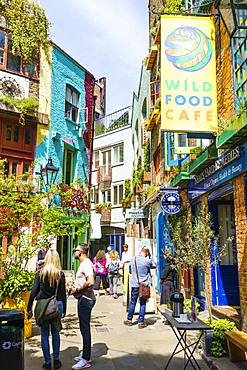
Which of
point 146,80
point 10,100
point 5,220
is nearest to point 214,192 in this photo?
point 5,220

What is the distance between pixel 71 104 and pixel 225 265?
37.7 ft

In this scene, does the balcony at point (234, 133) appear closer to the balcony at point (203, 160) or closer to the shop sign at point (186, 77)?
the shop sign at point (186, 77)

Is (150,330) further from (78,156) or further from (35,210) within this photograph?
(78,156)

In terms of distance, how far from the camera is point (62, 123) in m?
16.7

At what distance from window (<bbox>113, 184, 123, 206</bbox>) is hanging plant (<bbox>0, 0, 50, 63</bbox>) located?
1528cm

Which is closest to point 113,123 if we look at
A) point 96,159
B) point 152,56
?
point 96,159

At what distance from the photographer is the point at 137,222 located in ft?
78.5

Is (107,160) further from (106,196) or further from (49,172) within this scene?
(49,172)

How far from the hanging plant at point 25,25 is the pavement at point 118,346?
1081 cm

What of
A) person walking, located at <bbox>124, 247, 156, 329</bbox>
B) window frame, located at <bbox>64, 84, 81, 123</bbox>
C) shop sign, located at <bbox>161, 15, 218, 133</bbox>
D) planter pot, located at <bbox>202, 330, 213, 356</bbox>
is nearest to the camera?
planter pot, located at <bbox>202, 330, 213, 356</bbox>

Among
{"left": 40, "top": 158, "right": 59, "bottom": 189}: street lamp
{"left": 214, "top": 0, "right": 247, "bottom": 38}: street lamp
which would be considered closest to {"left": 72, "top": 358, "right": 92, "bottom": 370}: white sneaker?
{"left": 214, "top": 0, "right": 247, "bottom": 38}: street lamp

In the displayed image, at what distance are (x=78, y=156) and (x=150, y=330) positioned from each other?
1094 cm

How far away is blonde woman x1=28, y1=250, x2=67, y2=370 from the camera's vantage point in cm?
564

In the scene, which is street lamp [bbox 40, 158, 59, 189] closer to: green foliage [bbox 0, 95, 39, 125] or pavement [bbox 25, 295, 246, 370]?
green foliage [bbox 0, 95, 39, 125]
